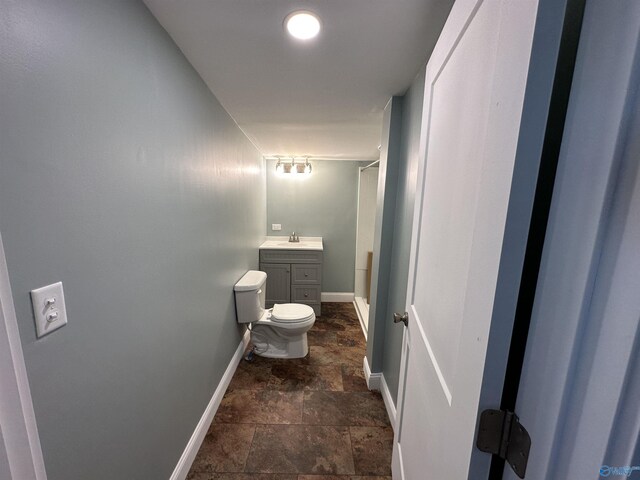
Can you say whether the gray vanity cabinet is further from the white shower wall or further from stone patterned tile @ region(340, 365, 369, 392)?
stone patterned tile @ region(340, 365, 369, 392)

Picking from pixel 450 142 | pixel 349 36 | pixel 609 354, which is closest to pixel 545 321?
pixel 609 354

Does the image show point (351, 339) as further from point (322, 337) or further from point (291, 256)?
point (291, 256)

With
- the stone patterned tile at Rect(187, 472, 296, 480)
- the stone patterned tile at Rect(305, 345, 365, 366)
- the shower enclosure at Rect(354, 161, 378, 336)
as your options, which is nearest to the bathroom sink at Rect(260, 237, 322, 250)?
the shower enclosure at Rect(354, 161, 378, 336)

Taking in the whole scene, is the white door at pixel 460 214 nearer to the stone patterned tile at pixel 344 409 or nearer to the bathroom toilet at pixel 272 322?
the stone patterned tile at pixel 344 409

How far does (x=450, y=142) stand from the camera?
2.30ft

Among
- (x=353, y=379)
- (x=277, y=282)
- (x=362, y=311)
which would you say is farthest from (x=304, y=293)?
(x=353, y=379)

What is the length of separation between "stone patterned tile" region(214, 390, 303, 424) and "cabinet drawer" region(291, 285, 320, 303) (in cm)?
141

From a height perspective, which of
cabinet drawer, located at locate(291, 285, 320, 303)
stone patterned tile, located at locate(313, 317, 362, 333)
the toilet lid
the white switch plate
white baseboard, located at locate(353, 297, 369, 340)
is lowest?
stone patterned tile, located at locate(313, 317, 362, 333)

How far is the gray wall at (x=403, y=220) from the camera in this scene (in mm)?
1372

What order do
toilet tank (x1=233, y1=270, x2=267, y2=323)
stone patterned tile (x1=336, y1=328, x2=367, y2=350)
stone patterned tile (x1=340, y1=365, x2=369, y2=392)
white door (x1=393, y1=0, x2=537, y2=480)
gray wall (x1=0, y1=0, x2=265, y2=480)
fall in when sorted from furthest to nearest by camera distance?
stone patterned tile (x1=336, y1=328, x2=367, y2=350), toilet tank (x1=233, y1=270, x2=267, y2=323), stone patterned tile (x1=340, y1=365, x2=369, y2=392), gray wall (x1=0, y1=0, x2=265, y2=480), white door (x1=393, y1=0, x2=537, y2=480)

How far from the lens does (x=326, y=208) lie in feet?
11.5

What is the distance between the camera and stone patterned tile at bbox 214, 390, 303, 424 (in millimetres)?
Answer: 1642

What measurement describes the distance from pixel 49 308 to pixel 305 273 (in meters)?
2.67

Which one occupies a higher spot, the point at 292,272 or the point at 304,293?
the point at 292,272
